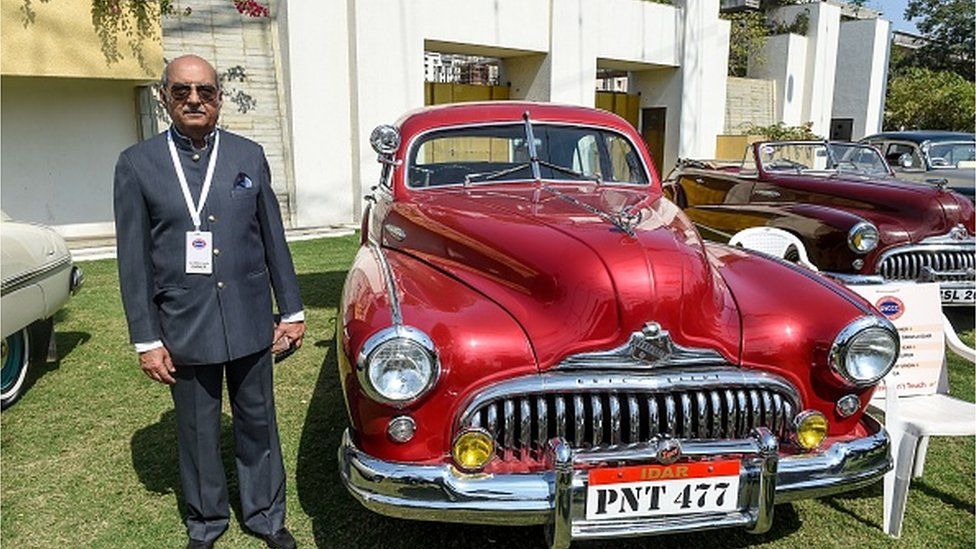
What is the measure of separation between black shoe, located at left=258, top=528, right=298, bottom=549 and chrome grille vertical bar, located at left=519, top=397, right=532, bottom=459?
3.30 ft

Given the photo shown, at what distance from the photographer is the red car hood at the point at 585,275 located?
2213 millimetres

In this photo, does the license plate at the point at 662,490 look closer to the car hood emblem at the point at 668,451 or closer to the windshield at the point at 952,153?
the car hood emblem at the point at 668,451

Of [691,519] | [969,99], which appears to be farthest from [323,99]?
[969,99]

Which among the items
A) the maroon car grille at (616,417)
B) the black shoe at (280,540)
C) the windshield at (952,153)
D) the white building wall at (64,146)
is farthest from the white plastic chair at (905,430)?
the white building wall at (64,146)

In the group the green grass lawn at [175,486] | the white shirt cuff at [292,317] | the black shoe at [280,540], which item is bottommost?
the green grass lawn at [175,486]

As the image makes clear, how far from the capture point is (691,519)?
213 centimetres

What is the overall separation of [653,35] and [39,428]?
43.3 feet

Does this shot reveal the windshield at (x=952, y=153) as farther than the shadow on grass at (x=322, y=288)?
Yes

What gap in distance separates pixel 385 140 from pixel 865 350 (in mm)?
2367

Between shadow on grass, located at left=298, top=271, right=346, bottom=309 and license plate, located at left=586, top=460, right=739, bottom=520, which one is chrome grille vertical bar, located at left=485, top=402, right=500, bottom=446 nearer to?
license plate, located at left=586, top=460, right=739, bottom=520

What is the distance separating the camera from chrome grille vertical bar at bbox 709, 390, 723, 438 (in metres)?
2.18

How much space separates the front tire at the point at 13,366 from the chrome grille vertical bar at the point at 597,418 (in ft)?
11.4

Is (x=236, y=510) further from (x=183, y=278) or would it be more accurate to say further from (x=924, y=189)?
(x=924, y=189)

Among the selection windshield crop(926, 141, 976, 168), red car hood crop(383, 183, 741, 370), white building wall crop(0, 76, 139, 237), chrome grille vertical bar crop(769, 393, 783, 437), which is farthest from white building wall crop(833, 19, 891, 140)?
chrome grille vertical bar crop(769, 393, 783, 437)
